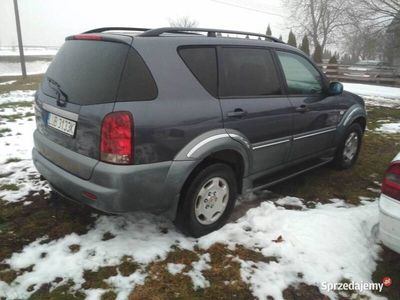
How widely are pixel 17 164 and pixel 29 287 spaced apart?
2.87 m

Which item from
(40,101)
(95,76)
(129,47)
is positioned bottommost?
(40,101)

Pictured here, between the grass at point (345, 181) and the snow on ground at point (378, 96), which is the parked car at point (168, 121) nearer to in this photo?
the grass at point (345, 181)

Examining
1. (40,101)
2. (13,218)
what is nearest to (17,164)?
(13,218)

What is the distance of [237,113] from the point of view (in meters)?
3.22

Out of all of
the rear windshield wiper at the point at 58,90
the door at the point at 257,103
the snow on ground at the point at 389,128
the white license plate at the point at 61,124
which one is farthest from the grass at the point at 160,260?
the snow on ground at the point at 389,128

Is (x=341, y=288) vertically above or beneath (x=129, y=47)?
beneath

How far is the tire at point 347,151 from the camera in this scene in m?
5.00

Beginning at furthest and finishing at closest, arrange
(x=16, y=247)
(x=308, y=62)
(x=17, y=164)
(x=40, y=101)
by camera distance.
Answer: (x=17, y=164), (x=308, y=62), (x=40, y=101), (x=16, y=247)

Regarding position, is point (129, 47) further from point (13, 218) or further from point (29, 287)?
point (13, 218)

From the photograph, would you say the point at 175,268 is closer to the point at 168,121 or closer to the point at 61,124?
the point at 168,121

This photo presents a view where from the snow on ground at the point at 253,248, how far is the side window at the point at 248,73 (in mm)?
1300

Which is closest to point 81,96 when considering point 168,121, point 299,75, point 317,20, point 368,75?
point 168,121

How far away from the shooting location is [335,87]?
445 cm

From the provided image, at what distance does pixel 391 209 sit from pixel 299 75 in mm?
1992
